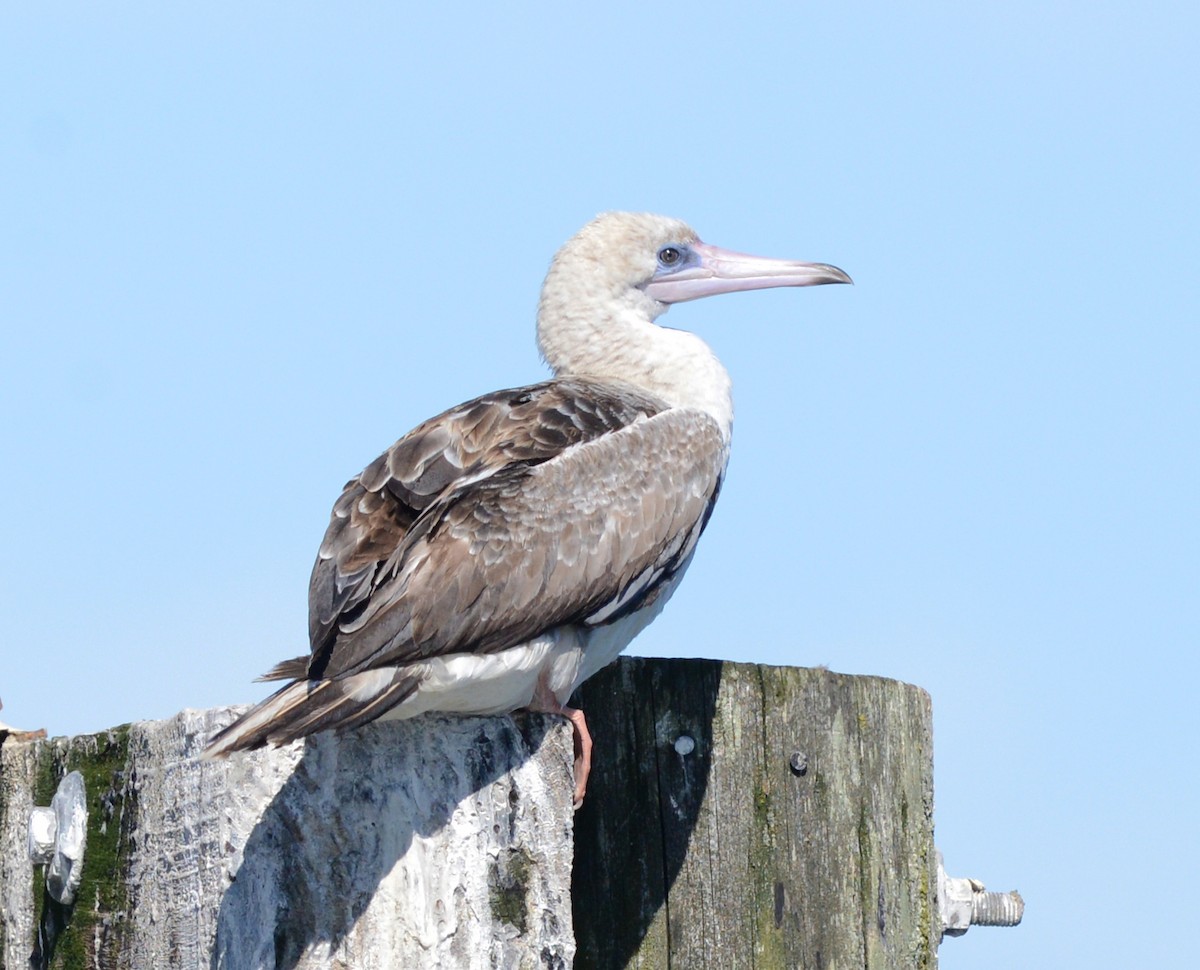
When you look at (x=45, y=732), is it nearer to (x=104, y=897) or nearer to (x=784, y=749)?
(x=104, y=897)

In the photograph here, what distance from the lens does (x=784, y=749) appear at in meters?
6.12

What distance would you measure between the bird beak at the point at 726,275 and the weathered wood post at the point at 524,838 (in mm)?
3172

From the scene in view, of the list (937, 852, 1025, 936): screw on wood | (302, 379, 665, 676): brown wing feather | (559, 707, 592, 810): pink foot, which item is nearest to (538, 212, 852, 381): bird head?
(302, 379, 665, 676): brown wing feather

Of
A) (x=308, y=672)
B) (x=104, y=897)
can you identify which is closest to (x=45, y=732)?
(x=104, y=897)

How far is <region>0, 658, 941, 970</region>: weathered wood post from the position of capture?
17.0 ft

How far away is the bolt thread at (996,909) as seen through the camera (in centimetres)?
684

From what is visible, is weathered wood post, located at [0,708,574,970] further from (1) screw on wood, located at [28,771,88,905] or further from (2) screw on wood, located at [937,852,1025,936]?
(2) screw on wood, located at [937,852,1025,936]

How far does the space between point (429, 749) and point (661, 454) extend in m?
2.08

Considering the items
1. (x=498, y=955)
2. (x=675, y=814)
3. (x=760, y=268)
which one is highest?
(x=760, y=268)

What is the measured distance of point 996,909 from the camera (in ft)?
22.8

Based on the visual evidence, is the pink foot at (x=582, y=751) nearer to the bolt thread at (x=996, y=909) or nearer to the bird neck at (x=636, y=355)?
the bolt thread at (x=996, y=909)

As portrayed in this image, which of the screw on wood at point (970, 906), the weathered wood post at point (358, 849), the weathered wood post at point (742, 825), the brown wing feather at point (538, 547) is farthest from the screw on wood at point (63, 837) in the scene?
the screw on wood at point (970, 906)

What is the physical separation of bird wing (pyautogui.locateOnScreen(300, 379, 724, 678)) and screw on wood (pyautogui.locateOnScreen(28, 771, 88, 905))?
0.79m

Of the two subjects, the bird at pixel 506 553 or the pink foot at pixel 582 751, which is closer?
the bird at pixel 506 553
